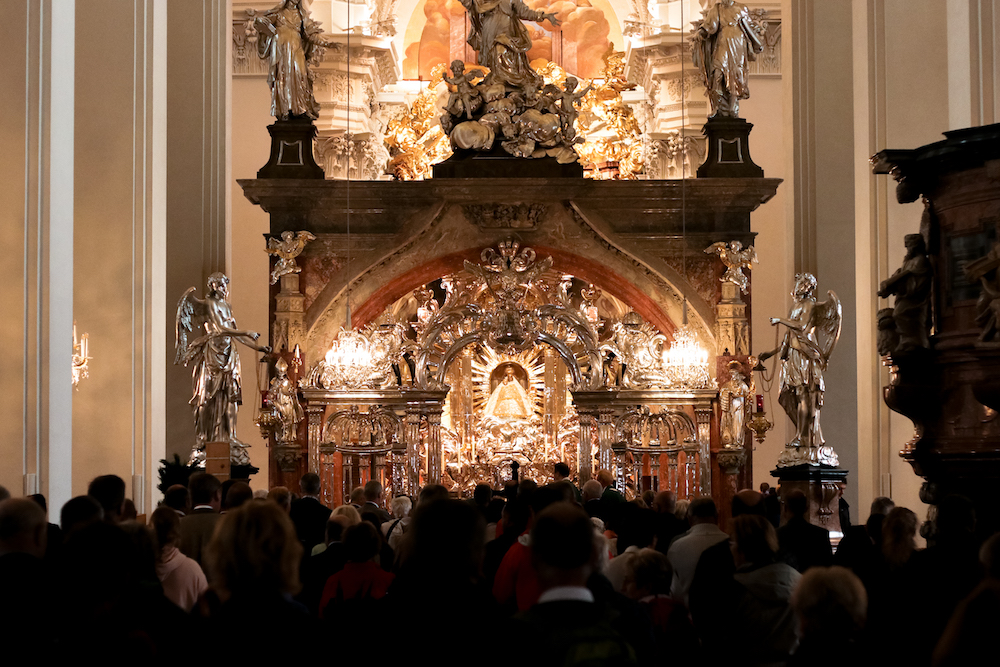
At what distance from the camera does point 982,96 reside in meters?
11.2

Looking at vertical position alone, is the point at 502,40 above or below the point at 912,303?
above

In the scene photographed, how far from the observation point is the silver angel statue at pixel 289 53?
20469 mm

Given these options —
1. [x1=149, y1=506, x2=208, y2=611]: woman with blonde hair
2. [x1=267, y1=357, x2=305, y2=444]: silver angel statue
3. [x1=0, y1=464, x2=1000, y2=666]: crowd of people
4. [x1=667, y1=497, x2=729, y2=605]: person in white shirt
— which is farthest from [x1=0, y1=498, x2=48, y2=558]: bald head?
[x1=267, y1=357, x2=305, y2=444]: silver angel statue

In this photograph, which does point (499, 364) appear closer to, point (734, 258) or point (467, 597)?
point (734, 258)

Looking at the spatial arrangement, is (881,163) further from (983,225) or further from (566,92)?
(566,92)

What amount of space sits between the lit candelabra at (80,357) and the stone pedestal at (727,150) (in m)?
9.49

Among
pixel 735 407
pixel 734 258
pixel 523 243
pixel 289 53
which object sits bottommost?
pixel 735 407

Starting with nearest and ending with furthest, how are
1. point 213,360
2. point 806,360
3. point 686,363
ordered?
point 806,360, point 213,360, point 686,363

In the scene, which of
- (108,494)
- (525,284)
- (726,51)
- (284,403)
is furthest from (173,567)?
(726,51)

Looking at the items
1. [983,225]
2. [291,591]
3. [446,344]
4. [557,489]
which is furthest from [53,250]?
[446,344]

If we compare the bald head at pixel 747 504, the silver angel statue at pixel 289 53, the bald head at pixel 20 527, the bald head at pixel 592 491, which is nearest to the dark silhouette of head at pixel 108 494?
the bald head at pixel 20 527

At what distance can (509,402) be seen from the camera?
21.0 m

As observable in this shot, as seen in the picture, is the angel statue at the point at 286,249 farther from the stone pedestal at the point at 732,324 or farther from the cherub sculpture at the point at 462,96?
the stone pedestal at the point at 732,324

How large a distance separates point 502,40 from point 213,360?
22.8ft
